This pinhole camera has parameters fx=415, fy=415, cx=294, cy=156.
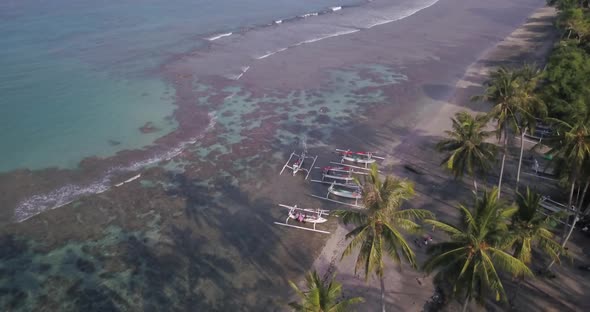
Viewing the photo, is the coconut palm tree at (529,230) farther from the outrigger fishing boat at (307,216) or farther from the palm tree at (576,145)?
the outrigger fishing boat at (307,216)

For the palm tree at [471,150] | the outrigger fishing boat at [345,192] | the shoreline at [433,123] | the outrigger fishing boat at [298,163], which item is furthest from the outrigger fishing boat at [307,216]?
the palm tree at [471,150]

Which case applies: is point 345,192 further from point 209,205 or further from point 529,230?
point 529,230

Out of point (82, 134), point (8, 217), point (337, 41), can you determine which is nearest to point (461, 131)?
point (8, 217)

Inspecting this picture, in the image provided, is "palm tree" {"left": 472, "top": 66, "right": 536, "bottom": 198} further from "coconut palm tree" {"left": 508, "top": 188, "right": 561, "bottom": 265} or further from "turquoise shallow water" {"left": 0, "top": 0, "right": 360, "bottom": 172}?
"turquoise shallow water" {"left": 0, "top": 0, "right": 360, "bottom": 172}

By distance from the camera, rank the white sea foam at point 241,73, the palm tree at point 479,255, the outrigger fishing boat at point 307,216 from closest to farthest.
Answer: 1. the palm tree at point 479,255
2. the outrigger fishing boat at point 307,216
3. the white sea foam at point 241,73

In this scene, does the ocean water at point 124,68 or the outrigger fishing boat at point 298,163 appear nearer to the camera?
the outrigger fishing boat at point 298,163

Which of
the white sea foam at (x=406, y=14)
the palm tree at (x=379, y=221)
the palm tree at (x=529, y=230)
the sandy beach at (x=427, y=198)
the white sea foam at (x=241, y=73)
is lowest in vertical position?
the sandy beach at (x=427, y=198)

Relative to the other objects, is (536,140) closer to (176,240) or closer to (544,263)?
(544,263)
